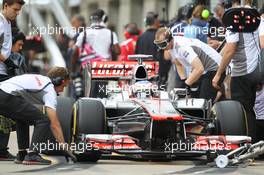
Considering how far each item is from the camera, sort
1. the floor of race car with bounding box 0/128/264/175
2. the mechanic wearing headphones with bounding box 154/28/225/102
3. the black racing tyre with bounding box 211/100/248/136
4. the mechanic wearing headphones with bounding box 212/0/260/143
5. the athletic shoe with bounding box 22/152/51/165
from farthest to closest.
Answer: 1. the mechanic wearing headphones with bounding box 154/28/225/102
2. the mechanic wearing headphones with bounding box 212/0/260/143
3. the black racing tyre with bounding box 211/100/248/136
4. the athletic shoe with bounding box 22/152/51/165
5. the floor of race car with bounding box 0/128/264/175

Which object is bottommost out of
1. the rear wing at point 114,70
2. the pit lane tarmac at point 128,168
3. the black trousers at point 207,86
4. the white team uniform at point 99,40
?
the pit lane tarmac at point 128,168

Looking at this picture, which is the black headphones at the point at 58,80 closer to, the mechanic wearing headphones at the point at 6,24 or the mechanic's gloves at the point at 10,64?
the mechanic wearing headphones at the point at 6,24

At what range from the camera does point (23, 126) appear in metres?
10.7

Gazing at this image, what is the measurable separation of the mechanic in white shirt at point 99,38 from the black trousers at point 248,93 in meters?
4.39

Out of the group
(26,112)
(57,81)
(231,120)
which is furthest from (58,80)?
(231,120)

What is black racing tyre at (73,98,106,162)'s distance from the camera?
10688 mm

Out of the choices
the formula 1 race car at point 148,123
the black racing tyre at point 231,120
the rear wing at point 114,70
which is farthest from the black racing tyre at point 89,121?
the rear wing at point 114,70

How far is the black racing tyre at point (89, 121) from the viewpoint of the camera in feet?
35.1

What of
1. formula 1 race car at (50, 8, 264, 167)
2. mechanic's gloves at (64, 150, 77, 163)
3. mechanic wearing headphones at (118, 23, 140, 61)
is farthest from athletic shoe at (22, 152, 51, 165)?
mechanic wearing headphones at (118, 23, 140, 61)

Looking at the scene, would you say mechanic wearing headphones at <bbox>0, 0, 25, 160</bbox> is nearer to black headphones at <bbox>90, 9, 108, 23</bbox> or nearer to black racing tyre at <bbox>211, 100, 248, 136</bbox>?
black racing tyre at <bbox>211, 100, 248, 136</bbox>

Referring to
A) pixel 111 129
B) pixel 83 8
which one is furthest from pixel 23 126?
pixel 83 8

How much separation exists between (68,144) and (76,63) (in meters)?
6.34

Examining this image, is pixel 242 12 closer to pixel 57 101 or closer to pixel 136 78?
pixel 136 78

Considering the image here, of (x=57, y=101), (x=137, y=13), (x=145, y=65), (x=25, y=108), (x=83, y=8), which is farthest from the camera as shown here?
(x=83, y=8)
